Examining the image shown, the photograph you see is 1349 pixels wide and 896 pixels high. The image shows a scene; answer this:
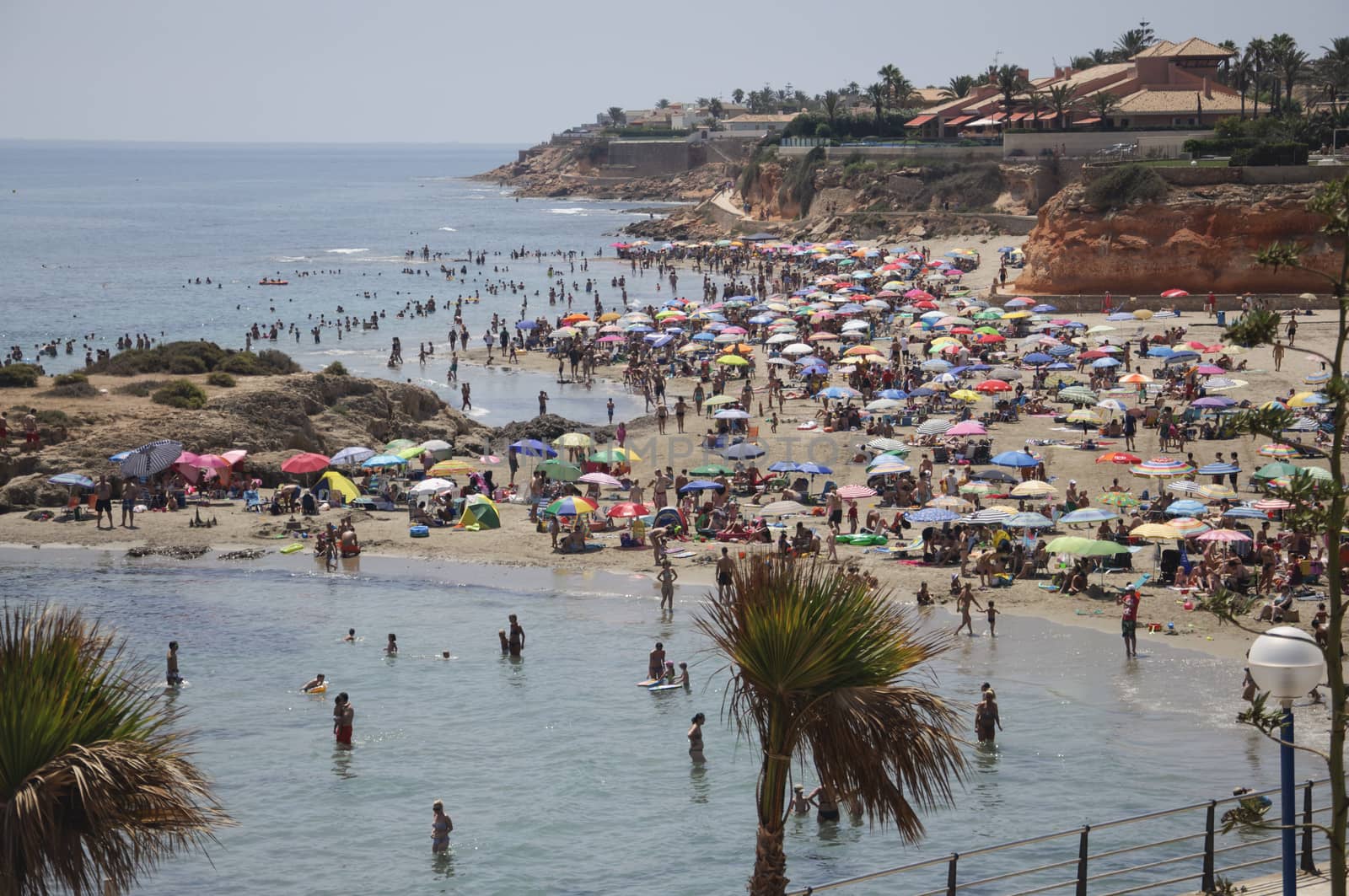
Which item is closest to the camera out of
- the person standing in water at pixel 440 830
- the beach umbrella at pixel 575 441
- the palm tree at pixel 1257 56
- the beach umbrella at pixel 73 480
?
the person standing in water at pixel 440 830

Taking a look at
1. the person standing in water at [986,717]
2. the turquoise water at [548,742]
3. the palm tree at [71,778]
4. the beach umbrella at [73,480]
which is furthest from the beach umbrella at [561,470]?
the palm tree at [71,778]

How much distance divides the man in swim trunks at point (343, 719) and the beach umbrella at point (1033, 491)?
12177 millimetres

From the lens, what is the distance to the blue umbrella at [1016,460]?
88.1 ft

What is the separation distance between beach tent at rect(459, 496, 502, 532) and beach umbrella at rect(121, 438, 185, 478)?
6474mm

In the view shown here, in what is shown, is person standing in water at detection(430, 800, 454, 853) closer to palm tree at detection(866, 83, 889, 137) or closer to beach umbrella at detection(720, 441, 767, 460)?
beach umbrella at detection(720, 441, 767, 460)

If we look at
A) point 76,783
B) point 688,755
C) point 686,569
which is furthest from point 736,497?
point 76,783

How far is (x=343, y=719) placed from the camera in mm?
17562

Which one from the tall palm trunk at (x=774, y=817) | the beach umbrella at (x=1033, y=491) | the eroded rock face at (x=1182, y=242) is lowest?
the beach umbrella at (x=1033, y=491)

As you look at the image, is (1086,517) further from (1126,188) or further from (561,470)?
(1126,188)

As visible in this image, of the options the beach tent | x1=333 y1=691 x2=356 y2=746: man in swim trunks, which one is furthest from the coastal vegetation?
the beach tent

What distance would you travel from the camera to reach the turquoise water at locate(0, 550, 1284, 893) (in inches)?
572

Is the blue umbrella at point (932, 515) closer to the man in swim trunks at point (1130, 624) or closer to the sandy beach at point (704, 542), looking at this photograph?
the sandy beach at point (704, 542)

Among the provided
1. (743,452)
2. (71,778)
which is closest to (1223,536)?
(743,452)

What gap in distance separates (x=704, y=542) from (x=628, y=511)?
1742 millimetres
